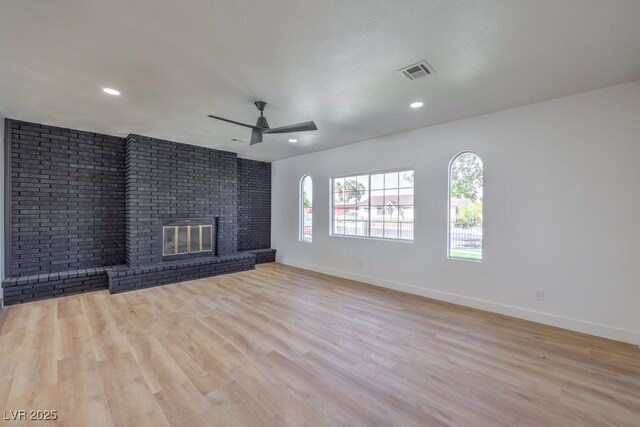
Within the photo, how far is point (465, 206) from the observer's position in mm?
3945

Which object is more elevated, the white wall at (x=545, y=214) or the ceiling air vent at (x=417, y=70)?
the ceiling air vent at (x=417, y=70)

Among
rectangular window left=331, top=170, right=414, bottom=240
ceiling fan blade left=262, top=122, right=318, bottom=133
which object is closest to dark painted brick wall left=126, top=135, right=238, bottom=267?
rectangular window left=331, top=170, right=414, bottom=240

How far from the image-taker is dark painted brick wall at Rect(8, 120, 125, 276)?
4078 mm

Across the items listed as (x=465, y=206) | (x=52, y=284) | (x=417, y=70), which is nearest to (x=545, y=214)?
(x=465, y=206)

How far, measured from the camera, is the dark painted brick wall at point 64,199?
4078mm

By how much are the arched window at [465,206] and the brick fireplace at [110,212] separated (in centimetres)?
419

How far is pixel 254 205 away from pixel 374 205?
3.35 metres

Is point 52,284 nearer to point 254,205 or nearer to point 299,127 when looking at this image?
point 254,205

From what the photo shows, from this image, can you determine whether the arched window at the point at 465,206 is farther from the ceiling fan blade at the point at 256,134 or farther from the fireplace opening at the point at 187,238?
the fireplace opening at the point at 187,238

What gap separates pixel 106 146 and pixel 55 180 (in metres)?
0.93

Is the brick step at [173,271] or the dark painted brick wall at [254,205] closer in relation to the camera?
the brick step at [173,271]

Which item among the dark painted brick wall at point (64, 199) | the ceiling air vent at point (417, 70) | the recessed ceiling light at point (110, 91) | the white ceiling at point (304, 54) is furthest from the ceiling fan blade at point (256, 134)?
the dark painted brick wall at point (64, 199)

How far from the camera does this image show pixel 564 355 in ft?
8.25

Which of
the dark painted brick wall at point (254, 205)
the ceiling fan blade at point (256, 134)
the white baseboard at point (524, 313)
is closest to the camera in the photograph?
the white baseboard at point (524, 313)
